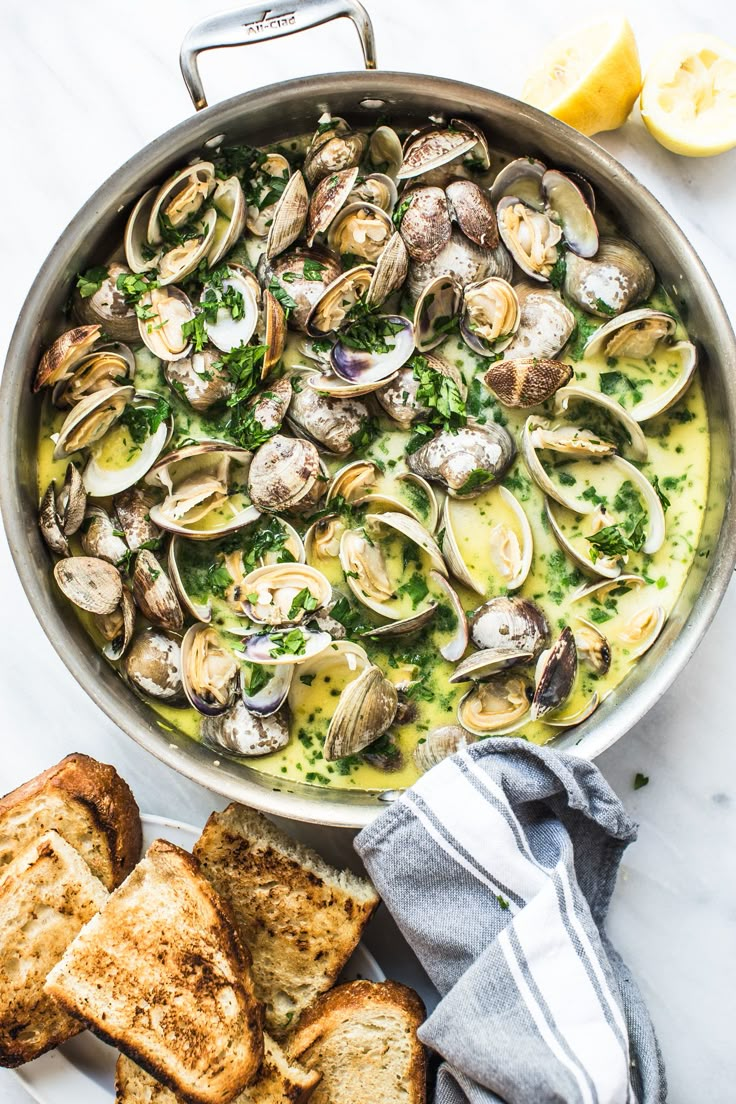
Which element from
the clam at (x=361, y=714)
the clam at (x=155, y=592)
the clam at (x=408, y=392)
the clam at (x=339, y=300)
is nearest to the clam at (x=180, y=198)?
the clam at (x=339, y=300)

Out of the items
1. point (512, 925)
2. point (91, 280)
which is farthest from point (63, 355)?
Answer: point (512, 925)

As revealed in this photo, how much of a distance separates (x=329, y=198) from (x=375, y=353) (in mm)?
368

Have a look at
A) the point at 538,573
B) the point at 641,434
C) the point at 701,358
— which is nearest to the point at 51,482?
the point at 538,573

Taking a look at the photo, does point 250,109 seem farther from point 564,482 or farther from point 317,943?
point 317,943

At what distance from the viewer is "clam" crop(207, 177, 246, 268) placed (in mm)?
2291

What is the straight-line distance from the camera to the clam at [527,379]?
2170 millimetres

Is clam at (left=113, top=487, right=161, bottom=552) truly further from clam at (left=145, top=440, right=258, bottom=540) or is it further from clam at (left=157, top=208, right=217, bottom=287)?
clam at (left=157, top=208, right=217, bottom=287)

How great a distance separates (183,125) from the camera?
84.0 inches

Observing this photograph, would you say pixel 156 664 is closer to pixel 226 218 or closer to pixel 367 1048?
pixel 367 1048

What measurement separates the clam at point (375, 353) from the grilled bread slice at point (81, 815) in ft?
3.56

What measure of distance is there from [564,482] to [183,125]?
1177mm

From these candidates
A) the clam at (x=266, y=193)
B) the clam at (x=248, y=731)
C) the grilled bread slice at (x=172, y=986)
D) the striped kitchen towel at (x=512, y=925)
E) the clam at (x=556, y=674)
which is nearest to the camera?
the striped kitchen towel at (x=512, y=925)

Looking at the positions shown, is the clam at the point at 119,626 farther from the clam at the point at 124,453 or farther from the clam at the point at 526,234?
the clam at the point at 526,234

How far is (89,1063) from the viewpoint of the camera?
2.29 metres
